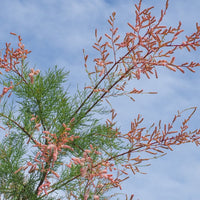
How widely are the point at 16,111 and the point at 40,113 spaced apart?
299 millimetres

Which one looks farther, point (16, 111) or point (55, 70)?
point (55, 70)

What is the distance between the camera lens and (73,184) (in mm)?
3535

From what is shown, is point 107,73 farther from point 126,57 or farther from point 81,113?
point 81,113

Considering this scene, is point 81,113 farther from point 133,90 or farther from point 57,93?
point 133,90

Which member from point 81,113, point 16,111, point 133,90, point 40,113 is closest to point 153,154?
point 133,90

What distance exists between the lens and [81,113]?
355 cm

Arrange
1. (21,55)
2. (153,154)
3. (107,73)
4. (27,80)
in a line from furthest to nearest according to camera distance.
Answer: (27,80)
(21,55)
(107,73)
(153,154)

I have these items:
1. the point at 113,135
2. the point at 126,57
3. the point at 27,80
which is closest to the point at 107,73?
the point at 126,57

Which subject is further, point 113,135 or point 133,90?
point 113,135

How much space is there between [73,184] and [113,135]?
775 mm

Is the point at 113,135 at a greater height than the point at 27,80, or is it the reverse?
the point at 27,80

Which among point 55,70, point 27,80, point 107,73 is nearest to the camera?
point 107,73

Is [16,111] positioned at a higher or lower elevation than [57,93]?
lower

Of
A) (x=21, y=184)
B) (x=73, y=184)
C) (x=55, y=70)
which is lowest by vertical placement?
(x=21, y=184)
